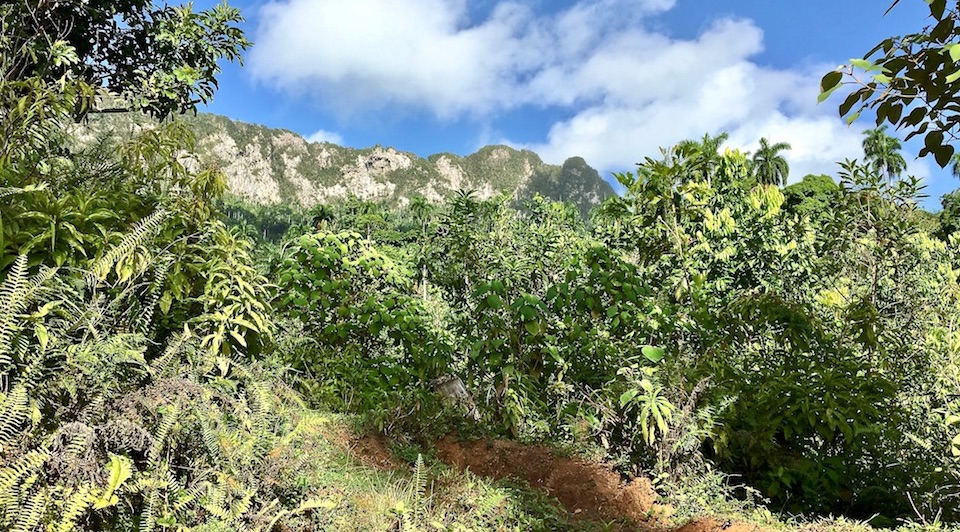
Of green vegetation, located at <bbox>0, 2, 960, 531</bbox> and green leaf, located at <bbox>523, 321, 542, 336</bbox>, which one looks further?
green leaf, located at <bbox>523, 321, 542, 336</bbox>

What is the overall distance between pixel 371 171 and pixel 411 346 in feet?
522

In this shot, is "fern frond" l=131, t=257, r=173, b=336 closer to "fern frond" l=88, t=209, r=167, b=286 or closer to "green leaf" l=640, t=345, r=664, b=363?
"fern frond" l=88, t=209, r=167, b=286

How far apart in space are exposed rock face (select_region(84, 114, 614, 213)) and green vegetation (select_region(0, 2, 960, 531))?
121m

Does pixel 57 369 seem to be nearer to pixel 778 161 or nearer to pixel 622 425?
pixel 622 425

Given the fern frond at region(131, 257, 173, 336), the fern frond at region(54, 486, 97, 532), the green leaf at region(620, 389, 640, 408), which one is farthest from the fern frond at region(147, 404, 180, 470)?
the green leaf at region(620, 389, 640, 408)

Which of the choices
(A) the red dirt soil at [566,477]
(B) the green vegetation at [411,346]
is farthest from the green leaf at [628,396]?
(A) the red dirt soil at [566,477]

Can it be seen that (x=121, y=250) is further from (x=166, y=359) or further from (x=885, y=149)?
(x=885, y=149)

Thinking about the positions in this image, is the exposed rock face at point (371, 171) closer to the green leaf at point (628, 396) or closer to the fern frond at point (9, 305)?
the green leaf at point (628, 396)

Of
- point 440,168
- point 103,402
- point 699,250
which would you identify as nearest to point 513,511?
point 103,402

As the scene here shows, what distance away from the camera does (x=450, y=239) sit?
6664 mm

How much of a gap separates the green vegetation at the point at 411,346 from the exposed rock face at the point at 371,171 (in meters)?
121

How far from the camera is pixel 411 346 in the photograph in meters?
4.68

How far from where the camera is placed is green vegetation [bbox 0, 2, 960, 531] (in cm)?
218

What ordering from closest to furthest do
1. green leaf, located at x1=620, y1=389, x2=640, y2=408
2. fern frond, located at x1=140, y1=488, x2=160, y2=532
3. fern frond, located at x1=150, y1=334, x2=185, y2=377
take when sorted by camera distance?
fern frond, located at x1=140, y1=488, x2=160, y2=532, fern frond, located at x1=150, y1=334, x2=185, y2=377, green leaf, located at x1=620, y1=389, x2=640, y2=408
